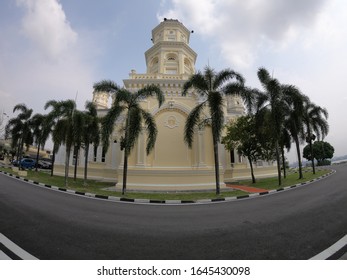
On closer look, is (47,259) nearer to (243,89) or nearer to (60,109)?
(243,89)

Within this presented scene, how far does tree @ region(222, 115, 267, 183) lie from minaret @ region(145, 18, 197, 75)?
9740 mm

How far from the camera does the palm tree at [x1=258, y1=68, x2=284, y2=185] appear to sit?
15992 millimetres

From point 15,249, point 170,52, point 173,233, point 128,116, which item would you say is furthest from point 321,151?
point 15,249

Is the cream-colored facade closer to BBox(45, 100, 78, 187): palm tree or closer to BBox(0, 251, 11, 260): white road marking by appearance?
BBox(45, 100, 78, 187): palm tree

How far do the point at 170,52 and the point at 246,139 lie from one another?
48.3 feet

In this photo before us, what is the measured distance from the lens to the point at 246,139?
59.3 feet

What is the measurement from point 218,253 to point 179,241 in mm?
940

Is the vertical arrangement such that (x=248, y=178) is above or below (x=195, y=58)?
below

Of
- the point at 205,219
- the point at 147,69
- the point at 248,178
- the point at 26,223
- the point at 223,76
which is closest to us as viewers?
the point at 26,223

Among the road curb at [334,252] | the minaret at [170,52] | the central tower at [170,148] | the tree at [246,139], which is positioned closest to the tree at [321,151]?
the tree at [246,139]

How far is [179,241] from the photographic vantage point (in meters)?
4.12

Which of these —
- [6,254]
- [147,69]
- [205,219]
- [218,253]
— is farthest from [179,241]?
[147,69]

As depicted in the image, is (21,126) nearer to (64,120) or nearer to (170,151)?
(64,120)

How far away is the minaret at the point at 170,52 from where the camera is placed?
24.0 meters
